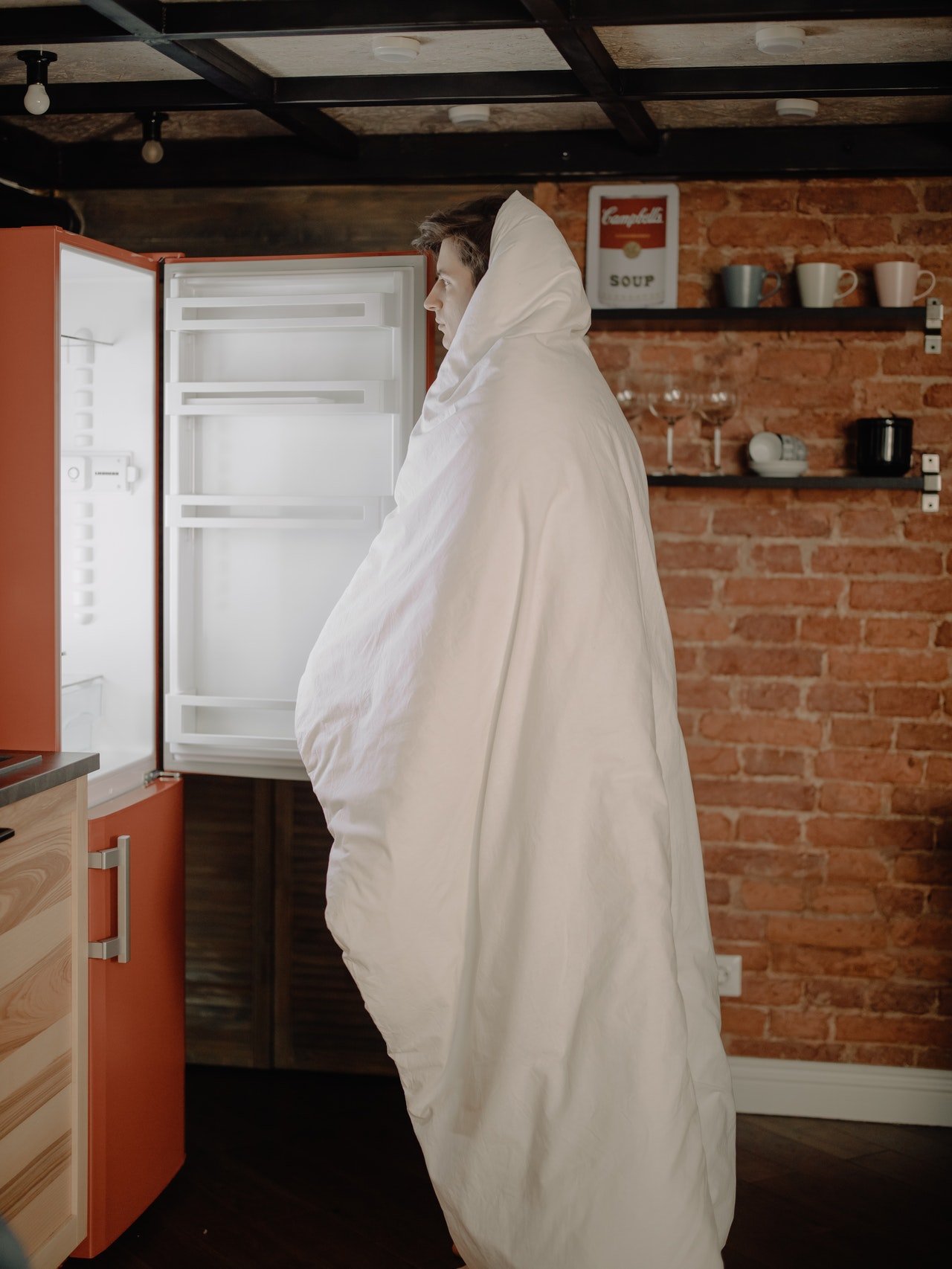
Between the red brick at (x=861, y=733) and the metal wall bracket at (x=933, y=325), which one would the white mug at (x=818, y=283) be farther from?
the red brick at (x=861, y=733)

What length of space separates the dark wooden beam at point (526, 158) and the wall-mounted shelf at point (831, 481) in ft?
2.23

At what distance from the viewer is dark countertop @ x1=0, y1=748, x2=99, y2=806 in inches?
74.6

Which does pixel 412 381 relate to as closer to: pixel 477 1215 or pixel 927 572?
pixel 927 572

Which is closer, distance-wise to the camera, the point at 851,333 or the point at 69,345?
the point at 69,345

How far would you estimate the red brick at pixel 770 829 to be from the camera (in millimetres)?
2977

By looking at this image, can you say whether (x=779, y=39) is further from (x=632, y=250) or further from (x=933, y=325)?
(x=933, y=325)

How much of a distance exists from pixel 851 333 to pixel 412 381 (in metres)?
1.06

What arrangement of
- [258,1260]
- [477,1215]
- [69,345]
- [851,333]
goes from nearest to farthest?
[477,1215], [258,1260], [69,345], [851,333]

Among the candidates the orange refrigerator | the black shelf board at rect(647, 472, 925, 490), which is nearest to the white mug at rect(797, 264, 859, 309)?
the black shelf board at rect(647, 472, 925, 490)

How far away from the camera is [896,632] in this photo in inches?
115

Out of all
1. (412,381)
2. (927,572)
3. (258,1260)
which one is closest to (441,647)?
(412,381)

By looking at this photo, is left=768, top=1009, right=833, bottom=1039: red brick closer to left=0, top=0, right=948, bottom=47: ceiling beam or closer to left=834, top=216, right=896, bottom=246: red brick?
left=834, top=216, right=896, bottom=246: red brick

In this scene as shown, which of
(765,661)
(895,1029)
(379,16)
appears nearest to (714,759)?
(765,661)

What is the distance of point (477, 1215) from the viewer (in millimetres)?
1974
